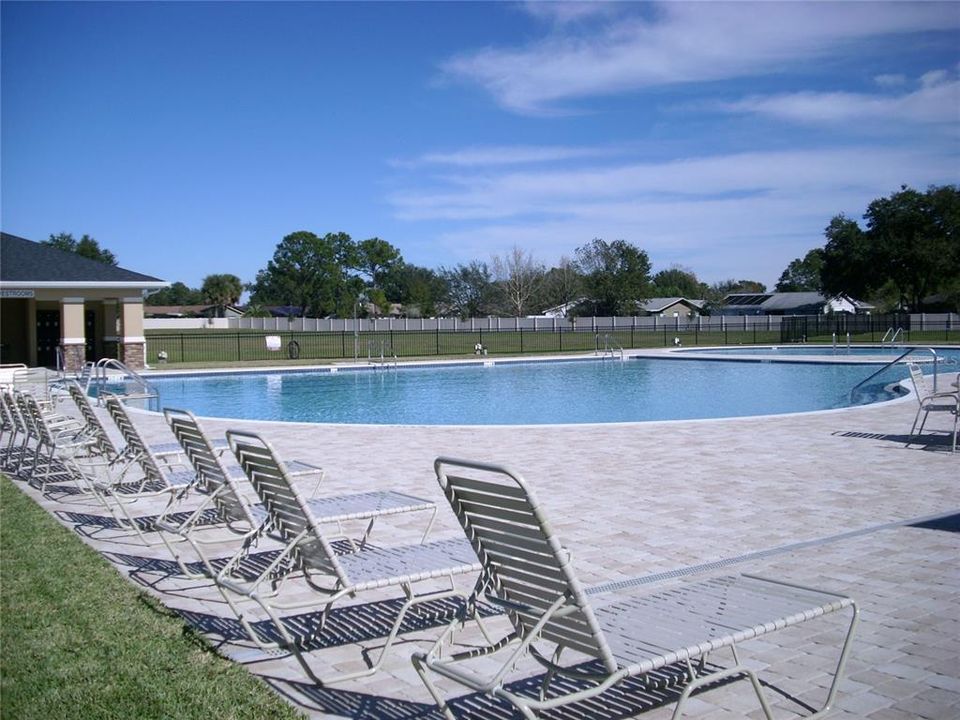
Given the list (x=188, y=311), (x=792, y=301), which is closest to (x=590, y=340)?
(x=792, y=301)

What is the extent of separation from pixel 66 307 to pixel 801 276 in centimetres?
9976

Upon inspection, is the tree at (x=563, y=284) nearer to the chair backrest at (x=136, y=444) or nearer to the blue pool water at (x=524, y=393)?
the blue pool water at (x=524, y=393)

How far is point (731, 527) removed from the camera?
6895 millimetres

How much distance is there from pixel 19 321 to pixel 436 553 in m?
30.1

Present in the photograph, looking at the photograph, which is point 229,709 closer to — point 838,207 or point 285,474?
point 285,474

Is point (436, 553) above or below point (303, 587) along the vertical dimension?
above

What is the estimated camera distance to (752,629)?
3.27m

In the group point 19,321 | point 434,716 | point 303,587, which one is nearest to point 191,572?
point 303,587

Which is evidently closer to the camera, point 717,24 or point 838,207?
point 717,24

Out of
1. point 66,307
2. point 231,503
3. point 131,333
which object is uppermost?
point 66,307

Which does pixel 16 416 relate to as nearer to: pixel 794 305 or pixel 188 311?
pixel 794 305

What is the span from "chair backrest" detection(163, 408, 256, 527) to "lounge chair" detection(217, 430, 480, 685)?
35cm

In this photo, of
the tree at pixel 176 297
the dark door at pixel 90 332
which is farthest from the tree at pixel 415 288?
the dark door at pixel 90 332

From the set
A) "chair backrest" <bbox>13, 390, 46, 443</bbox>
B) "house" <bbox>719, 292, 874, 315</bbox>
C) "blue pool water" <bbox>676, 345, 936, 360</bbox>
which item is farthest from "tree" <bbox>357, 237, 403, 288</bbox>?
"chair backrest" <bbox>13, 390, 46, 443</bbox>
